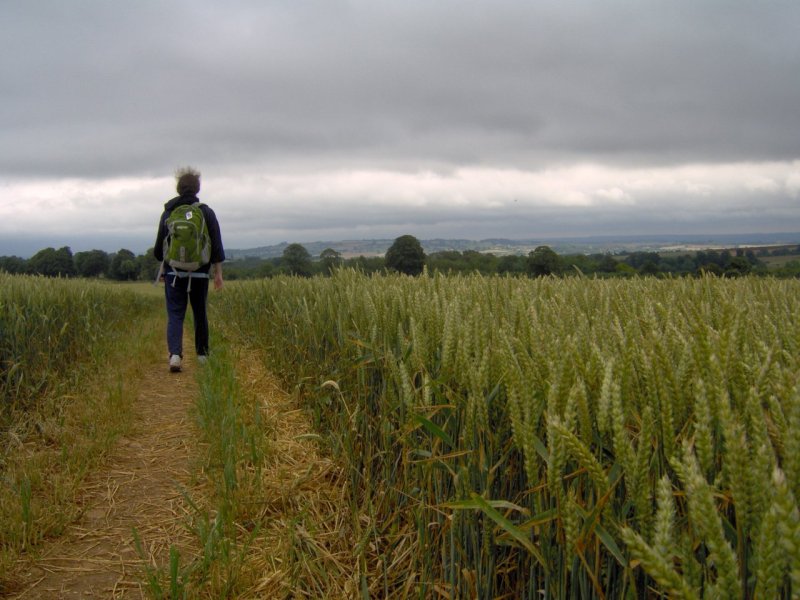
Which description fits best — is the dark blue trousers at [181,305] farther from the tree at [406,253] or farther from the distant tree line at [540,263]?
the tree at [406,253]

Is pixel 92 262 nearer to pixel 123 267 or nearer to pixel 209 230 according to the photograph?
pixel 123 267

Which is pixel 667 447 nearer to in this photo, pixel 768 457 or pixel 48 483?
pixel 768 457

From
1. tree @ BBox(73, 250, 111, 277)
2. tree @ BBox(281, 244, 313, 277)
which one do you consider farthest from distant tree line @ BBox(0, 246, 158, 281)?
tree @ BBox(281, 244, 313, 277)

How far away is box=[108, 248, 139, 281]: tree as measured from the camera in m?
22.7

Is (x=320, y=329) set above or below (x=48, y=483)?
above

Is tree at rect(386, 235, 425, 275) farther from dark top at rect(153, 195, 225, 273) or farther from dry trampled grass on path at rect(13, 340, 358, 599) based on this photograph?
dry trampled grass on path at rect(13, 340, 358, 599)

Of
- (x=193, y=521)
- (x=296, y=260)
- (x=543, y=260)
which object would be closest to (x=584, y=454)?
(x=193, y=521)

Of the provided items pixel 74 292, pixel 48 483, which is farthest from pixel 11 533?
pixel 74 292

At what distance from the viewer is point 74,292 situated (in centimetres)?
686

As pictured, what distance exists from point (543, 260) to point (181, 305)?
191 inches

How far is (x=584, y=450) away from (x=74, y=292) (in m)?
7.48

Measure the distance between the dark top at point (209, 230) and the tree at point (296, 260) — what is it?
250cm

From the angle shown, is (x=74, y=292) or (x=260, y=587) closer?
(x=260, y=587)

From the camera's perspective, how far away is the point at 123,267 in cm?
2305
